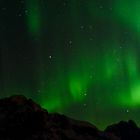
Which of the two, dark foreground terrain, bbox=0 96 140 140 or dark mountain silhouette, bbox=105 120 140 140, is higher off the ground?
dark foreground terrain, bbox=0 96 140 140

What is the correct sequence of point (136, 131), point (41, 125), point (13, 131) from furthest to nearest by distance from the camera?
1. point (136, 131)
2. point (41, 125)
3. point (13, 131)

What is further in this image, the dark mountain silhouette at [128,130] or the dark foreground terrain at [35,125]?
the dark mountain silhouette at [128,130]

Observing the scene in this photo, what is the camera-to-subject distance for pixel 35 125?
44.8 meters

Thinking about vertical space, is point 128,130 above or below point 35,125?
below

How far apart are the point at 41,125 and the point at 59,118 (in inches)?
361

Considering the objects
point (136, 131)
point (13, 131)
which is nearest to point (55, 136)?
point (13, 131)

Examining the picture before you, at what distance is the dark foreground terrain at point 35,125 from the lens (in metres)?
42.1

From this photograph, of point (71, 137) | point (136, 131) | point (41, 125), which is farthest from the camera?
point (136, 131)

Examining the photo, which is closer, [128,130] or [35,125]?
[35,125]

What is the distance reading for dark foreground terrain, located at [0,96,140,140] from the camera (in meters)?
42.1

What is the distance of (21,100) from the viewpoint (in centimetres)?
5038

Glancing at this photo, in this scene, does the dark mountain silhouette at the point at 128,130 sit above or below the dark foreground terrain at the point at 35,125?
below

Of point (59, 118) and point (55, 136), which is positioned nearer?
point (55, 136)

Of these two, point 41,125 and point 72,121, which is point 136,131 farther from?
point 41,125
